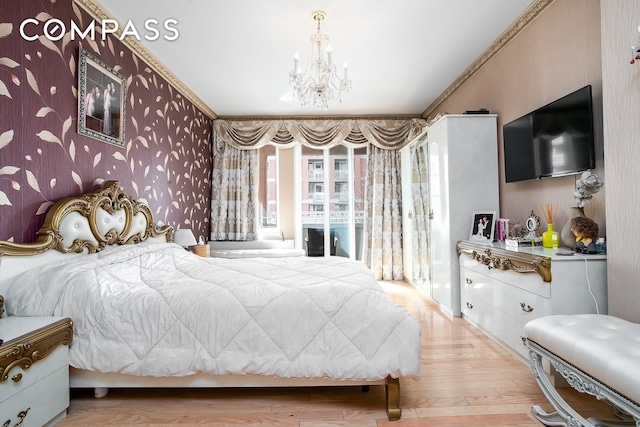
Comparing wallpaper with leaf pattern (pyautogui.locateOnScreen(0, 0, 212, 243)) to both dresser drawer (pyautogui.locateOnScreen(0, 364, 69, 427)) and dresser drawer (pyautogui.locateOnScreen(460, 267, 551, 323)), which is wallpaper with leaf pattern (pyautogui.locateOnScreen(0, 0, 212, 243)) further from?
dresser drawer (pyautogui.locateOnScreen(460, 267, 551, 323))

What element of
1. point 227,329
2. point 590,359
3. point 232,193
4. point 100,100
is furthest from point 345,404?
point 232,193

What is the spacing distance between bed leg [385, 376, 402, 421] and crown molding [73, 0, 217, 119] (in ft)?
10.7

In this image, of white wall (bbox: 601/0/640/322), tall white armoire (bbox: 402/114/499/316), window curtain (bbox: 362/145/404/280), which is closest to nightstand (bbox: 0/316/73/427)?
white wall (bbox: 601/0/640/322)

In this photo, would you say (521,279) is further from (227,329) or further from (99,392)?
(99,392)

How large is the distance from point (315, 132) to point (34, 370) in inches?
173

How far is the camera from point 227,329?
178 centimetres

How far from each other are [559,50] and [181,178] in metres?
3.99

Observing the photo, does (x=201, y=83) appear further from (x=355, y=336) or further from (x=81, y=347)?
(x=355, y=336)

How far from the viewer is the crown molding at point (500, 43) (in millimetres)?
2592

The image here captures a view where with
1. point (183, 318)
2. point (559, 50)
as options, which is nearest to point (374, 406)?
point (183, 318)

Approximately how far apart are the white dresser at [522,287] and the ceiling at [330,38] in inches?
76.0

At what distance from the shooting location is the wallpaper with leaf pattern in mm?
1870

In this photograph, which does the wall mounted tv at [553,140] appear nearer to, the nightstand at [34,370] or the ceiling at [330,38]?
the ceiling at [330,38]

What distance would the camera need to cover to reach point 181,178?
4.14 meters
